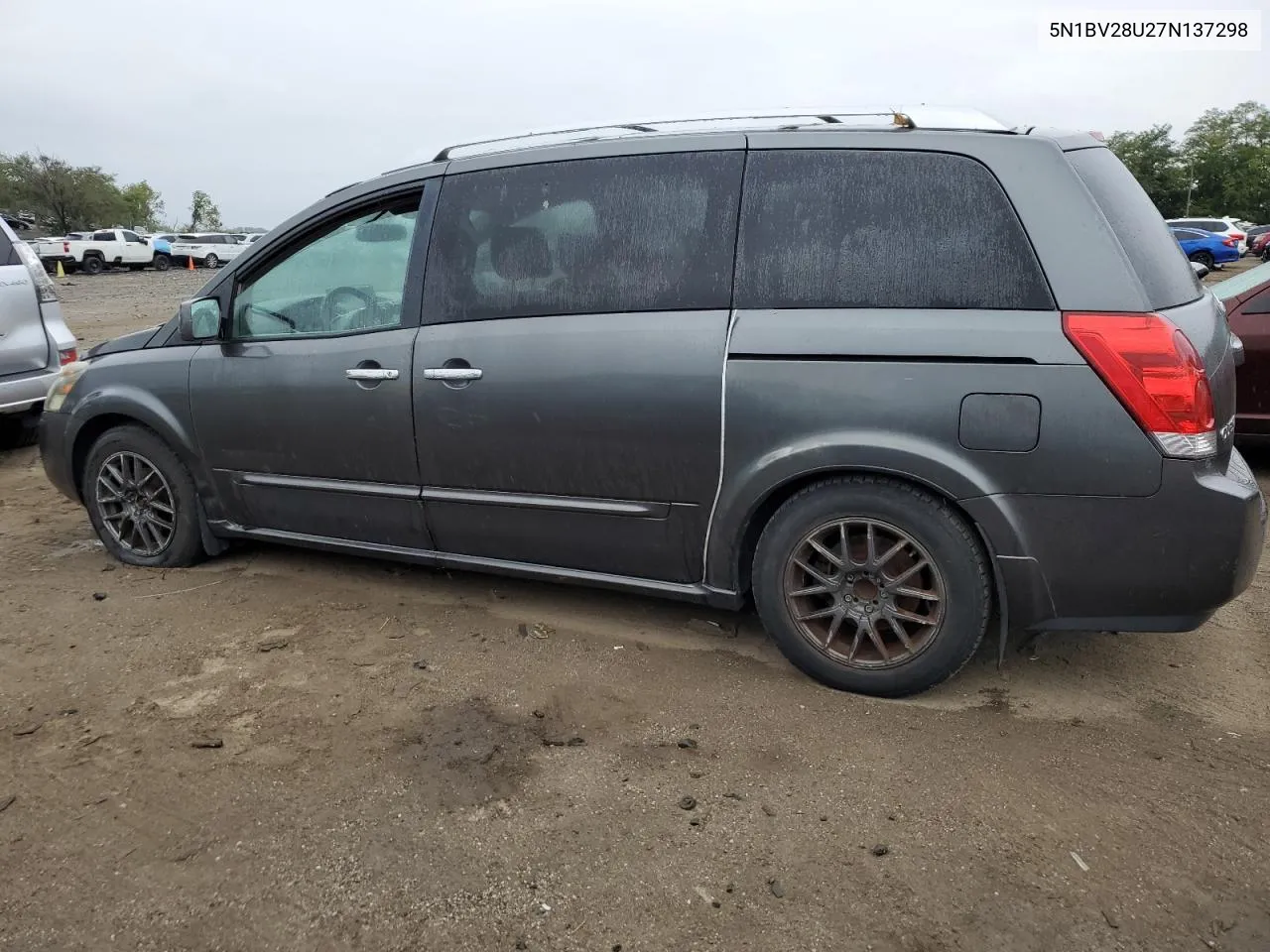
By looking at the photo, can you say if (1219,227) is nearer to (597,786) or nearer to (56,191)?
(597,786)

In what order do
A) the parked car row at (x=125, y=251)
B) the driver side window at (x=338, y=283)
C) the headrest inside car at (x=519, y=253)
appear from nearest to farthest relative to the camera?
the headrest inside car at (x=519, y=253)
the driver side window at (x=338, y=283)
the parked car row at (x=125, y=251)

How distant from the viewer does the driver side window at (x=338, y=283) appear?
12.7ft

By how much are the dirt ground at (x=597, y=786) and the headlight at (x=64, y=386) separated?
1.10 meters

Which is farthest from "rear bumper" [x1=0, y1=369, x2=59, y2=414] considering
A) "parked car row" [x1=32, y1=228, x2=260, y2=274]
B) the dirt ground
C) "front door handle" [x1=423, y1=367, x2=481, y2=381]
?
"parked car row" [x1=32, y1=228, x2=260, y2=274]

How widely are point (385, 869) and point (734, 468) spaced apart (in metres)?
1.57

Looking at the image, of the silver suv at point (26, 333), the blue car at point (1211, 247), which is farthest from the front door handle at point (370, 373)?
the blue car at point (1211, 247)

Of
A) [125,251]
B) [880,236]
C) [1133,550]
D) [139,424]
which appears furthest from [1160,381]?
[125,251]

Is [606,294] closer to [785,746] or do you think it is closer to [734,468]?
[734,468]

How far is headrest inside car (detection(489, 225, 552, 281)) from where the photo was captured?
355 cm

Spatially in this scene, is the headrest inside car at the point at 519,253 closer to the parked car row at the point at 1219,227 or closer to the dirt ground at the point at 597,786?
the dirt ground at the point at 597,786

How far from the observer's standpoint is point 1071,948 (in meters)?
2.12

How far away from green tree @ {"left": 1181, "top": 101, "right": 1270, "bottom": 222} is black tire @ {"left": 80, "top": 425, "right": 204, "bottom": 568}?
73.3m

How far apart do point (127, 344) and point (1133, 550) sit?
418cm

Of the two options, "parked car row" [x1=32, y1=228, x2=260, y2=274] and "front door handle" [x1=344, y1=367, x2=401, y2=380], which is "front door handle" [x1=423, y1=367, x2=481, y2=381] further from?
"parked car row" [x1=32, y1=228, x2=260, y2=274]
